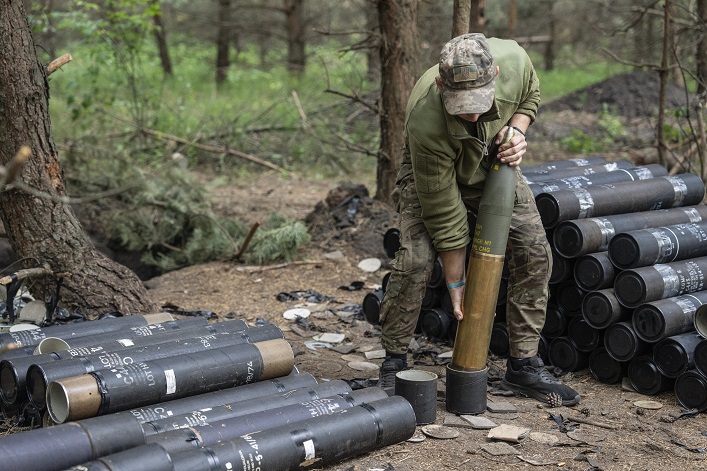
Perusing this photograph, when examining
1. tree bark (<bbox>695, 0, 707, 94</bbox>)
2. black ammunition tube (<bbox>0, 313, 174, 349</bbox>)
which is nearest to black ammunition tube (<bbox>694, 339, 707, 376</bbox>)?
black ammunition tube (<bbox>0, 313, 174, 349</bbox>)

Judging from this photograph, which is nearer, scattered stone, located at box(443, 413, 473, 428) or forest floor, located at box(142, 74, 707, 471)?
forest floor, located at box(142, 74, 707, 471)

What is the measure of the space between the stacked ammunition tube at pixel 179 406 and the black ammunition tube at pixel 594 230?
1.62 meters

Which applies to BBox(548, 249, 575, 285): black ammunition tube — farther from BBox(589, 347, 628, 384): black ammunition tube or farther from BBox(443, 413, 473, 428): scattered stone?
BBox(443, 413, 473, 428): scattered stone

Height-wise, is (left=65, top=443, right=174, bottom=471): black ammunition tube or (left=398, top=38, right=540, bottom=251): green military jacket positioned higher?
(left=398, top=38, right=540, bottom=251): green military jacket

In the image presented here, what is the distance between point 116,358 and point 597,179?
3.36 meters

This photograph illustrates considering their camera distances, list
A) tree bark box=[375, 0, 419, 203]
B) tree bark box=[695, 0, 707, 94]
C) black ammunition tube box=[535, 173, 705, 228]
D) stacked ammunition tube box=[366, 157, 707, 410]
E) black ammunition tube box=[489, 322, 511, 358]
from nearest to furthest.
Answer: stacked ammunition tube box=[366, 157, 707, 410]
black ammunition tube box=[535, 173, 705, 228]
black ammunition tube box=[489, 322, 511, 358]
tree bark box=[375, 0, 419, 203]
tree bark box=[695, 0, 707, 94]

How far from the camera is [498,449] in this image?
3.88 metres

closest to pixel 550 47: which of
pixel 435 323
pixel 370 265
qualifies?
pixel 370 265

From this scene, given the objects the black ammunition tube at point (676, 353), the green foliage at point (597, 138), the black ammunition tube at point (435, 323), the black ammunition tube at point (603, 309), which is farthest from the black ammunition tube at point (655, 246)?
the green foliage at point (597, 138)

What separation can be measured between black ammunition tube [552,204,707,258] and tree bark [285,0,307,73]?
12555 mm

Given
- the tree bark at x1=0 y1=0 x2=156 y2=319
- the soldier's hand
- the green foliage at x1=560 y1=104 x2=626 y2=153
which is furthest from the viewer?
the green foliage at x1=560 y1=104 x2=626 y2=153

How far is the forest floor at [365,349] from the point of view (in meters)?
3.82

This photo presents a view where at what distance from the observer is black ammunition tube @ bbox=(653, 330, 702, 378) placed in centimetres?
445

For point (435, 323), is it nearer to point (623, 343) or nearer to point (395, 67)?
point (623, 343)
